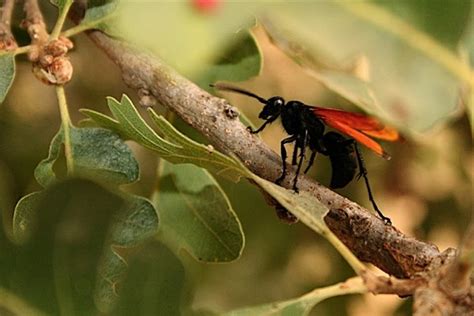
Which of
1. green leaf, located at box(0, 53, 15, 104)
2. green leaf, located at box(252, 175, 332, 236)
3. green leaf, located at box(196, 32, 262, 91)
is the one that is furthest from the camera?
green leaf, located at box(196, 32, 262, 91)

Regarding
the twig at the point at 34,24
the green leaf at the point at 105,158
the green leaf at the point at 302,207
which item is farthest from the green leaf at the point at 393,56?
the twig at the point at 34,24

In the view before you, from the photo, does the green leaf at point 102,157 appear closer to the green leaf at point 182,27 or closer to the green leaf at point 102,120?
the green leaf at point 102,120

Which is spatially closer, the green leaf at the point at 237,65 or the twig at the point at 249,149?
the twig at the point at 249,149

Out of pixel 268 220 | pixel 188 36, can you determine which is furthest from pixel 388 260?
pixel 268 220

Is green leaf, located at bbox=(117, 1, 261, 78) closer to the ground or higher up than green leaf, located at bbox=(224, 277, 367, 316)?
higher up

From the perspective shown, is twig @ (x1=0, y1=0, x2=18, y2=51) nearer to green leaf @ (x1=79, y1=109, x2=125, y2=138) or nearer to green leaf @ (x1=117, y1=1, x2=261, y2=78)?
green leaf @ (x1=79, y1=109, x2=125, y2=138)

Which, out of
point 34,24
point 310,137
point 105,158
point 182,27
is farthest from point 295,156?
point 182,27

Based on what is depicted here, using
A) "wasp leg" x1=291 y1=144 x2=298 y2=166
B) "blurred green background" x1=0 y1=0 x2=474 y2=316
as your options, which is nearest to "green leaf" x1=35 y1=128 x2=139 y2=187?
"blurred green background" x1=0 y1=0 x2=474 y2=316
